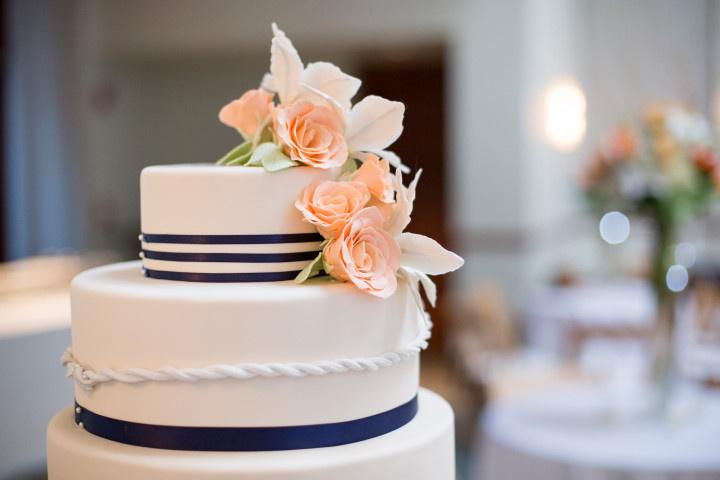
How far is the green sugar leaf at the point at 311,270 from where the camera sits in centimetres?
140

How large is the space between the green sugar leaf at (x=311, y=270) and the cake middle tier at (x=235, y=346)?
0.09 feet

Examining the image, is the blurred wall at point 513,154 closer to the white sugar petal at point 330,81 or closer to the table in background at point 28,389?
the table in background at point 28,389

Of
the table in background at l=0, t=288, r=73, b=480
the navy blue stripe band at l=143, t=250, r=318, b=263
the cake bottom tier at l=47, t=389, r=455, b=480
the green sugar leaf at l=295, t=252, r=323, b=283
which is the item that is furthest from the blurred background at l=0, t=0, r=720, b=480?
the green sugar leaf at l=295, t=252, r=323, b=283

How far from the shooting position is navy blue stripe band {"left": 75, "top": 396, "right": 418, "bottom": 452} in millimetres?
1301

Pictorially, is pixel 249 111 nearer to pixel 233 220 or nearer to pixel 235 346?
pixel 233 220

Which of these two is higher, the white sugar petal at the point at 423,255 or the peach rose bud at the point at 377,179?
the peach rose bud at the point at 377,179

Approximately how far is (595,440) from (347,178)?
1.98 meters

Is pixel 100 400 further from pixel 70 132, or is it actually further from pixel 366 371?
pixel 70 132

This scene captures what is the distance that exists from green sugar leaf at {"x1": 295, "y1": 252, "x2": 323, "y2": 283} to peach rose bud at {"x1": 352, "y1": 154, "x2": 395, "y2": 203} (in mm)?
145

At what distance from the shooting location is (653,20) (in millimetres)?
9938

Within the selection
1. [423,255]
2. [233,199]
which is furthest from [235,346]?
[423,255]

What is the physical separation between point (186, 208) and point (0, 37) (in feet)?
23.0

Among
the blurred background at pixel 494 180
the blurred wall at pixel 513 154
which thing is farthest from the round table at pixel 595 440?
the blurred wall at pixel 513 154

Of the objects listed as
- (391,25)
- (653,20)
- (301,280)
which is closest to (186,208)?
(301,280)
